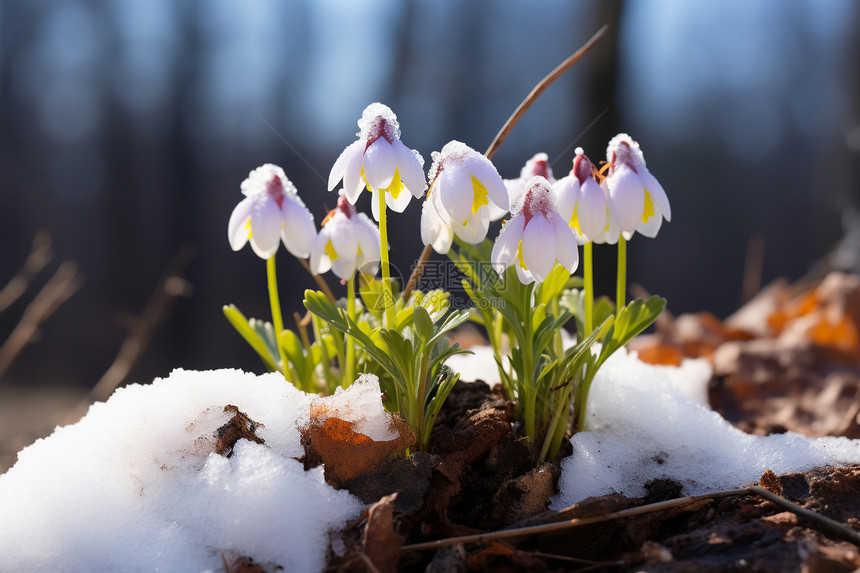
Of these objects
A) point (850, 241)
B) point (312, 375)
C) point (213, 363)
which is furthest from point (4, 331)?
point (850, 241)

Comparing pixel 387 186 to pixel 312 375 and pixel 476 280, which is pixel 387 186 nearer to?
pixel 476 280

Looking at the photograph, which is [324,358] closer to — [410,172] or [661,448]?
[410,172]

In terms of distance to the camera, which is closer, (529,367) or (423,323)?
(423,323)

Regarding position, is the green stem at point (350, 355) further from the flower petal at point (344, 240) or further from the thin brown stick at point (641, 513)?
the thin brown stick at point (641, 513)

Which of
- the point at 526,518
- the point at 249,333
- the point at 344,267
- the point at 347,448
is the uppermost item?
the point at 344,267

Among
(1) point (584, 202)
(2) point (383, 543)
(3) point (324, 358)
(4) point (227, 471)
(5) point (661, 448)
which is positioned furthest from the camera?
(3) point (324, 358)

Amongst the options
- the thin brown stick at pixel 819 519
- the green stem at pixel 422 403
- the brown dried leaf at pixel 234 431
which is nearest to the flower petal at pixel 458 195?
the green stem at pixel 422 403

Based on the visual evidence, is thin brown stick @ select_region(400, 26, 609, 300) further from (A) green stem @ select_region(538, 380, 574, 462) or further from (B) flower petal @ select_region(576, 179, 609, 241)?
(A) green stem @ select_region(538, 380, 574, 462)

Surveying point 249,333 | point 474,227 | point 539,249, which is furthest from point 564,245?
point 249,333
